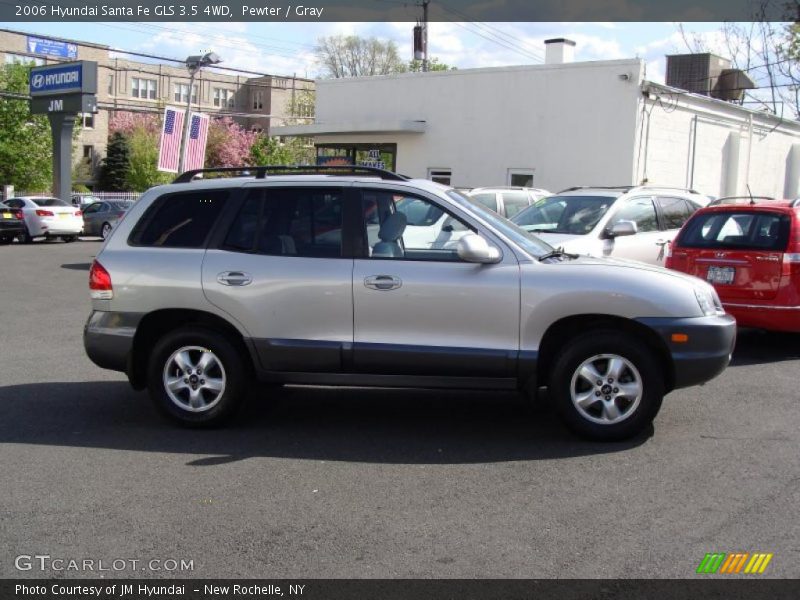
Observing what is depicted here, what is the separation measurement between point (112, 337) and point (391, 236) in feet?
A: 7.40

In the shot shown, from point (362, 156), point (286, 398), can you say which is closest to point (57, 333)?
point (286, 398)

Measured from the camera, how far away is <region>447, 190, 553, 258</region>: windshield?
6.47 metres

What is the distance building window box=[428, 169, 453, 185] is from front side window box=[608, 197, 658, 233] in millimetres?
13727

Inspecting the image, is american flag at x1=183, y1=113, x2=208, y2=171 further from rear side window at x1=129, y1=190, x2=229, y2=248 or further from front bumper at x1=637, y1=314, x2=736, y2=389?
front bumper at x1=637, y1=314, x2=736, y2=389

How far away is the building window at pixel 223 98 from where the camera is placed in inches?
3132

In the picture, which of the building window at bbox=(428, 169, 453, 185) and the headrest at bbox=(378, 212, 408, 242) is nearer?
the headrest at bbox=(378, 212, 408, 242)

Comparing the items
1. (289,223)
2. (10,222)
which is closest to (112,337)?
(289,223)

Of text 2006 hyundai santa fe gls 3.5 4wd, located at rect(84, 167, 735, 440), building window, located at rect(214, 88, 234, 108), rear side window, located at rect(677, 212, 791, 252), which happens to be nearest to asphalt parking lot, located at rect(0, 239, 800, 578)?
text 2006 hyundai santa fe gls 3.5 4wd, located at rect(84, 167, 735, 440)

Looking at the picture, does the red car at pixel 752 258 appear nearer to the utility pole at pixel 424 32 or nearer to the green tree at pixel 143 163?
the utility pole at pixel 424 32

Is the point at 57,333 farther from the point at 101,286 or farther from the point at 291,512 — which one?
the point at 291,512

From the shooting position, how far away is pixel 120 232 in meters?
6.80

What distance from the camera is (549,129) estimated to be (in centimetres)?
2366

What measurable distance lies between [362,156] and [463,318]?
2328cm
